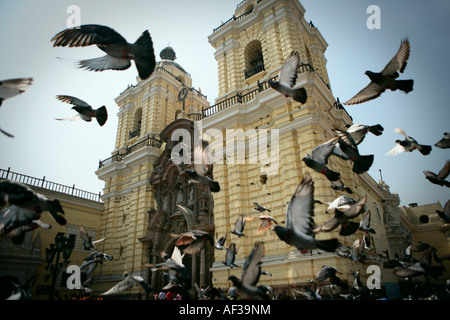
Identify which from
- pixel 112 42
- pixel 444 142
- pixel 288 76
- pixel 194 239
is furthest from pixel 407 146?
pixel 112 42

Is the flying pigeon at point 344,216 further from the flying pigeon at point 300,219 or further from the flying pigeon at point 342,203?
the flying pigeon at point 300,219

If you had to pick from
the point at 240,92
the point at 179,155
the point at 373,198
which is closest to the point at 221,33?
the point at 240,92

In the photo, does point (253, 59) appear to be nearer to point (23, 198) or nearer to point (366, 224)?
point (366, 224)

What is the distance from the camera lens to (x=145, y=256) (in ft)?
54.0

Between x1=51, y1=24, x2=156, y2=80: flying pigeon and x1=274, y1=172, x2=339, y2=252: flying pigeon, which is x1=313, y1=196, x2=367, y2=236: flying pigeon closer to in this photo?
x1=274, y1=172, x2=339, y2=252: flying pigeon

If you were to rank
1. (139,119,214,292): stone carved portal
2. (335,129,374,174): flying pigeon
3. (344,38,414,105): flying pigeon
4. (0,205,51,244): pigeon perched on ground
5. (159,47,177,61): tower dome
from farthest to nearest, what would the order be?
(159,47,177,61): tower dome < (139,119,214,292): stone carved portal < (335,129,374,174): flying pigeon < (344,38,414,105): flying pigeon < (0,205,51,244): pigeon perched on ground

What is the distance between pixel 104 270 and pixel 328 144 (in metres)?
18.1

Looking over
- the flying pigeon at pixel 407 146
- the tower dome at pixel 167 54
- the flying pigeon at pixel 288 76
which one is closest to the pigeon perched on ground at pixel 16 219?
the flying pigeon at pixel 288 76

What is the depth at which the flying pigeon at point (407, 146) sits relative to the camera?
6.54 meters

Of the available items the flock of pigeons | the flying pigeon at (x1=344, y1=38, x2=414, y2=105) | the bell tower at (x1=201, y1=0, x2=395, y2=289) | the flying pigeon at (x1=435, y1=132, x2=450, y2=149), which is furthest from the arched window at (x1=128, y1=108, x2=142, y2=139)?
the flying pigeon at (x1=435, y1=132, x2=450, y2=149)

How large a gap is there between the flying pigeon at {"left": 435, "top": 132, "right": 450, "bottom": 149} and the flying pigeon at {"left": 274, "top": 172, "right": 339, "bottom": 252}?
456cm

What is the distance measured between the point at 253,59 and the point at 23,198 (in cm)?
1667

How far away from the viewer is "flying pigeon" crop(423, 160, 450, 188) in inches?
259

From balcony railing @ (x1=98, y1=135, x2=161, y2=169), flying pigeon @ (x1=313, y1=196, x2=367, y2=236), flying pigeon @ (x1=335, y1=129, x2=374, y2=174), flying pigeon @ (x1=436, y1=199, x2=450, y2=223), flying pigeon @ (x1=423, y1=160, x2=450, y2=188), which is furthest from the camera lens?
balcony railing @ (x1=98, y1=135, x2=161, y2=169)
